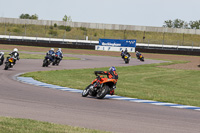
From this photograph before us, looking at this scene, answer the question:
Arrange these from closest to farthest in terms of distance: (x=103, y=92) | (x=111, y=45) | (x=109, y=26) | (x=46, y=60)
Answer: (x=103, y=92), (x=46, y=60), (x=111, y=45), (x=109, y=26)

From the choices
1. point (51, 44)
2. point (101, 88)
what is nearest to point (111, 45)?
point (51, 44)

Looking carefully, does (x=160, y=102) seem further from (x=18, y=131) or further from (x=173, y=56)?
(x=173, y=56)

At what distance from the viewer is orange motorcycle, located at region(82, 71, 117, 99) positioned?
14.8 m

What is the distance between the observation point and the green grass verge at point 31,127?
8.03 m

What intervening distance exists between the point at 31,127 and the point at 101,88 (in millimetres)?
6692

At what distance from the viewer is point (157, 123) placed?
10.1 m

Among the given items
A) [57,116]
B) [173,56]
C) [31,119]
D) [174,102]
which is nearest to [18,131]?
[31,119]

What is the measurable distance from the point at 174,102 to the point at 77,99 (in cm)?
361

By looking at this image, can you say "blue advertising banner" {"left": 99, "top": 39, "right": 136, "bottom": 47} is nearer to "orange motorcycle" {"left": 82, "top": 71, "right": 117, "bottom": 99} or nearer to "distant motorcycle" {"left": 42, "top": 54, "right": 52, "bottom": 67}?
"distant motorcycle" {"left": 42, "top": 54, "right": 52, "bottom": 67}

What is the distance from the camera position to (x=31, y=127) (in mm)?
8391

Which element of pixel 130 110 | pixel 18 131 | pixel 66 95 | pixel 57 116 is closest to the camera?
pixel 18 131

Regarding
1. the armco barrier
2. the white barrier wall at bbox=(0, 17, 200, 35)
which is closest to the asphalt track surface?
the armco barrier

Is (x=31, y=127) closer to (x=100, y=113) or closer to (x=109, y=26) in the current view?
(x=100, y=113)

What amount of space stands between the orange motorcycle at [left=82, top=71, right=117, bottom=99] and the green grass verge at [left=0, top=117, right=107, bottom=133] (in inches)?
228
